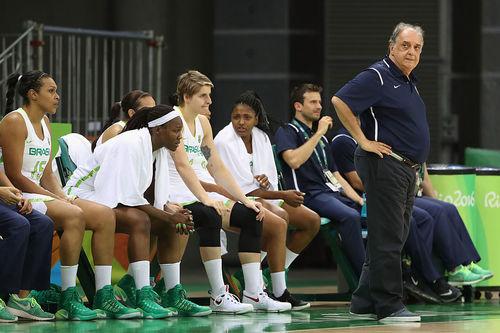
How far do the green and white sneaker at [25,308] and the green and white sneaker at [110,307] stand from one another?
1.11 feet

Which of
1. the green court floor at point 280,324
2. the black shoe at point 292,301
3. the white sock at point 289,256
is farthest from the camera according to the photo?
the white sock at point 289,256

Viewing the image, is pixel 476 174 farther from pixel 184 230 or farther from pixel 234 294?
pixel 184 230

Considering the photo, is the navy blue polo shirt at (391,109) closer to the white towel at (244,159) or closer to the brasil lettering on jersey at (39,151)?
the white towel at (244,159)

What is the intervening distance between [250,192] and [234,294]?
0.69 meters

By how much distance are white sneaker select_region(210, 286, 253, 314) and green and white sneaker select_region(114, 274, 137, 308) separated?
1.68 ft

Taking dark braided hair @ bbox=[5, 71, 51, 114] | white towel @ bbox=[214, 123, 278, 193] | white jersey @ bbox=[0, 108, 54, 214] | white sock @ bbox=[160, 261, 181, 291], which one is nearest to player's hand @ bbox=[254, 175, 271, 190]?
white towel @ bbox=[214, 123, 278, 193]

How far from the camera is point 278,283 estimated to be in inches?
385

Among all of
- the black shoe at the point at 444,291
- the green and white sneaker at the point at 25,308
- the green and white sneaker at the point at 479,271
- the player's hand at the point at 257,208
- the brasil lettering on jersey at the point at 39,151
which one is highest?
the brasil lettering on jersey at the point at 39,151

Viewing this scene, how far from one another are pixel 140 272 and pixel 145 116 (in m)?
0.96

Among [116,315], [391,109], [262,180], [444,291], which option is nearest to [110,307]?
[116,315]

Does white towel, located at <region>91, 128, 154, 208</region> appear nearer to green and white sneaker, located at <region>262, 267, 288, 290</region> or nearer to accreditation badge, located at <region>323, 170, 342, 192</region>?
green and white sneaker, located at <region>262, 267, 288, 290</region>

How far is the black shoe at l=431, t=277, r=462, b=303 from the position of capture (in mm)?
10578

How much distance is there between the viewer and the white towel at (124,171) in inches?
347

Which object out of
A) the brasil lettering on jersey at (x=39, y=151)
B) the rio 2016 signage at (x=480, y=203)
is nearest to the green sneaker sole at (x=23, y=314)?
the brasil lettering on jersey at (x=39, y=151)
